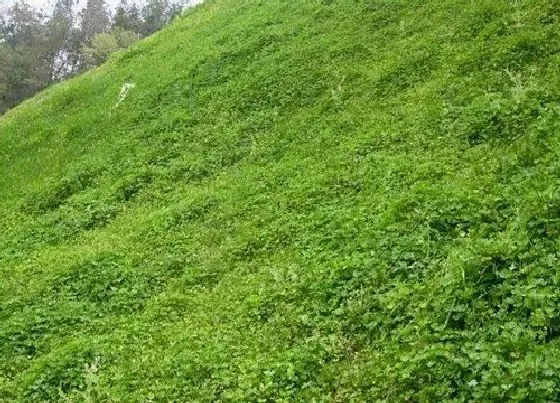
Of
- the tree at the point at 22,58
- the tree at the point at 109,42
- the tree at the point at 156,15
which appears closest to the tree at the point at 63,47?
the tree at the point at 22,58

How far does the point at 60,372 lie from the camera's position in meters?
9.16

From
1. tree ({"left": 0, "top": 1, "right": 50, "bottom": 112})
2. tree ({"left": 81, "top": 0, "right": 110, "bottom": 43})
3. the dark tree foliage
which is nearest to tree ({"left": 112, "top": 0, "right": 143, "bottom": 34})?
the dark tree foliage

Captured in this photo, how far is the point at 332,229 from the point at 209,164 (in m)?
6.40

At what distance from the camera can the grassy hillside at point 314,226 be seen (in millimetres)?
7031

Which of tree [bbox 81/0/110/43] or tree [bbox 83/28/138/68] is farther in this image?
tree [bbox 81/0/110/43]

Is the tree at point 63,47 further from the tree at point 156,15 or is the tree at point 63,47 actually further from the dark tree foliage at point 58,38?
the tree at point 156,15

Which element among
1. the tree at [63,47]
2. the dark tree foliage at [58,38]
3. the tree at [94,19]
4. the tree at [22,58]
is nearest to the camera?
the tree at [22,58]

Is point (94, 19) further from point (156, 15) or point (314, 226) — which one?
point (314, 226)

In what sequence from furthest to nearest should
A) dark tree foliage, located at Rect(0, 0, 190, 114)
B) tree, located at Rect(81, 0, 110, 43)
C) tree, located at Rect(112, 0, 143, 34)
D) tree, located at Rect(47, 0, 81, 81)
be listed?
tree, located at Rect(81, 0, 110, 43) → tree, located at Rect(47, 0, 81, 81) → tree, located at Rect(112, 0, 143, 34) → dark tree foliage, located at Rect(0, 0, 190, 114)

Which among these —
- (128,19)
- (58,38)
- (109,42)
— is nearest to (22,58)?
(58,38)

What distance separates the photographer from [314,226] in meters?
10.8

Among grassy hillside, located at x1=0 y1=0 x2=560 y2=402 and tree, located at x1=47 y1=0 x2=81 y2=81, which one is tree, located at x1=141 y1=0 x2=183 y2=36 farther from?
grassy hillside, located at x1=0 y1=0 x2=560 y2=402

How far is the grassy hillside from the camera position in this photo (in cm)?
703

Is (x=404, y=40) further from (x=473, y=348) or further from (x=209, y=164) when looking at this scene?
(x=473, y=348)
